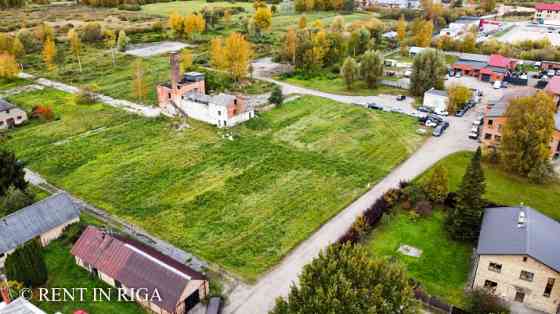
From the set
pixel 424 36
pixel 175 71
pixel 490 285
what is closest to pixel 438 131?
pixel 490 285

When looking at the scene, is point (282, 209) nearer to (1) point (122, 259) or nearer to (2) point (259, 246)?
(2) point (259, 246)

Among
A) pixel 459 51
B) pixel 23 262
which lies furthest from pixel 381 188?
pixel 459 51

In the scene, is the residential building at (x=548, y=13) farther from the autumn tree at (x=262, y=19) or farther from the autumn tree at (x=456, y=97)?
the autumn tree at (x=456, y=97)

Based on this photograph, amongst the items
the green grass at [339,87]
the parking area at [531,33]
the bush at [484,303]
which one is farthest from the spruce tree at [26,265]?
the parking area at [531,33]

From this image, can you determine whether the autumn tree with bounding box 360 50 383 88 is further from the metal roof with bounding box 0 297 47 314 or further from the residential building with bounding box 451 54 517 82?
the metal roof with bounding box 0 297 47 314

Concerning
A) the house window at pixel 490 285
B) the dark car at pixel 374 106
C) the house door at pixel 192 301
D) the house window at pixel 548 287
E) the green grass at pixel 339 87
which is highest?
the green grass at pixel 339 87
